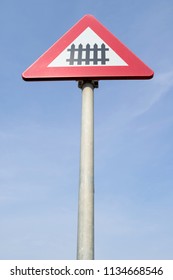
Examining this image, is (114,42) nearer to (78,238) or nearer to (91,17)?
(91,17)

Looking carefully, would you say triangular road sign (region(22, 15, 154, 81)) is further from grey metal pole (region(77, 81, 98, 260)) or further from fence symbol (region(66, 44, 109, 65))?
grey metal pole (region(77, 81, 98, 260))

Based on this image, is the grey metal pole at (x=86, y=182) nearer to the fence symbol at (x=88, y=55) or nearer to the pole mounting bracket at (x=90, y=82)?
the pole mounting bracket at (x=90, y=82)

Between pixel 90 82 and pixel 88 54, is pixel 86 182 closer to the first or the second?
pixel 90 82

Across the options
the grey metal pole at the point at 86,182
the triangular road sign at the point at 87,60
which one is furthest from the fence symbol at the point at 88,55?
the grey metal pole at the point at 86,182

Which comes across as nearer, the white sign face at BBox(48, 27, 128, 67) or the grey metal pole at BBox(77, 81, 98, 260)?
the grey metal pole at BBox(77, 81, 98, 260)

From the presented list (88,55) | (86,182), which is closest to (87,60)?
(88,55)

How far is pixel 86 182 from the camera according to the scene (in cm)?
153

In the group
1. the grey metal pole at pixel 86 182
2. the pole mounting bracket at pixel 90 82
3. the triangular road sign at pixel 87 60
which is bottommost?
the grey metal pole at pixel 86 182

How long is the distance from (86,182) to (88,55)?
0.72 meters

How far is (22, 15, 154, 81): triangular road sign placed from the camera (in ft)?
5.96

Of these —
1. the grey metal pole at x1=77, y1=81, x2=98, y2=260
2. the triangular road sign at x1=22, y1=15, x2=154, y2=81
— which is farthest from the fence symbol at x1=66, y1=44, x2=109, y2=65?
the grey metal pole at x1=77, y1=81, x2=98, y2=260

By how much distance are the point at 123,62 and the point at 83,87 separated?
10.7 inches

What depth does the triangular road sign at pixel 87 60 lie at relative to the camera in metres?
1.82
